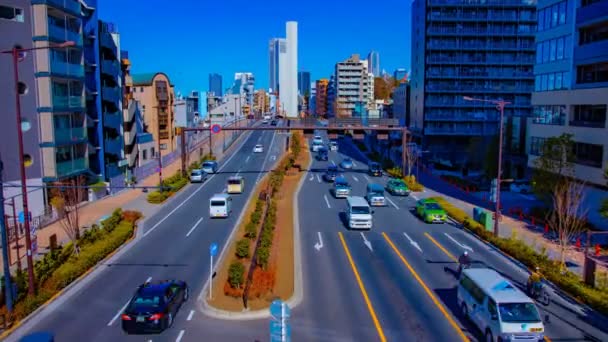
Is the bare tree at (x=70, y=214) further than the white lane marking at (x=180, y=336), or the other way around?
the bare tree at (x=70, y=214)

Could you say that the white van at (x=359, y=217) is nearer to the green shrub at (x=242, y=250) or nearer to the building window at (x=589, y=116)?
the green shrub at (x=242, y=250)

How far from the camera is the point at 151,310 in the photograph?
60.0ft

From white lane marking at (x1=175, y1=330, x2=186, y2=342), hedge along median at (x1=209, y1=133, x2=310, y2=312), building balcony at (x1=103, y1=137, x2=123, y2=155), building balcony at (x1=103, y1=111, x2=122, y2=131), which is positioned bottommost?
white lane marking at (x1=175, y1=330, x2=186, y2=342)

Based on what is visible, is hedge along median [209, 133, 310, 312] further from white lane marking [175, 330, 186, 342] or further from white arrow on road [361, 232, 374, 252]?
white arrow on road [361, 232, 374, 252]

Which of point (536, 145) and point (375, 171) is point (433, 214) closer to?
point (536, 145)

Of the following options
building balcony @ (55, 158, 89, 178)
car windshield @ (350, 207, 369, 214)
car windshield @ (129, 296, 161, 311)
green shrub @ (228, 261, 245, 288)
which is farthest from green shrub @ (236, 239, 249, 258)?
building balcony @ (55, 158, 89, 178)

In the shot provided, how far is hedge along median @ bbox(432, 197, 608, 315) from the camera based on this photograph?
68.5ft

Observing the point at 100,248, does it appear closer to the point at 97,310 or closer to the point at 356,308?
the point at 97,310

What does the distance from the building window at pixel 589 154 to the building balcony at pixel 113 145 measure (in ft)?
139

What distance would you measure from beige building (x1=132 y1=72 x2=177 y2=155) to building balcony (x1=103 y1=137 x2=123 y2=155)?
23.6 m

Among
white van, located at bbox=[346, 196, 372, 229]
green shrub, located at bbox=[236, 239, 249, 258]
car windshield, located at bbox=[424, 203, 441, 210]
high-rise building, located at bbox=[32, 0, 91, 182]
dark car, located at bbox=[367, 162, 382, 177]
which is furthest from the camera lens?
dark car, located at bbox=[367, 162, 382, 177]

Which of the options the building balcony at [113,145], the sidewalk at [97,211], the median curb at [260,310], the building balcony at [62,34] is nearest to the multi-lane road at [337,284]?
the median curb at [260,310]

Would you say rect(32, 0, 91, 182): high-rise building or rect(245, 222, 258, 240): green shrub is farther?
rect(32, 0, 91, 182): high-rise building

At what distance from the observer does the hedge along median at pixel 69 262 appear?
21.3m
